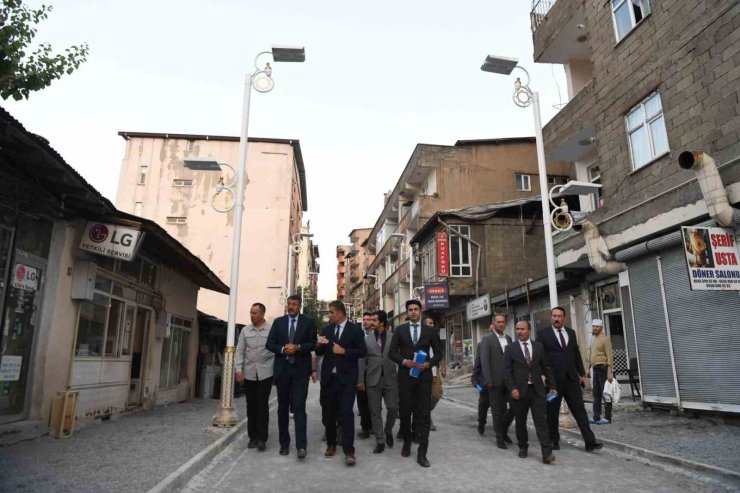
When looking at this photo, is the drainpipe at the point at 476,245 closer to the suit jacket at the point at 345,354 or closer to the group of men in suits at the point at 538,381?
the group of men in suits at the point at 538,381

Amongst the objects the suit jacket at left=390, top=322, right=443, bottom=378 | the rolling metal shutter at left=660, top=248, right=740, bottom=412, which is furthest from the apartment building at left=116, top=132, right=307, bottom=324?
the suit jacket at left=390, top=322, right=443, bottom=378

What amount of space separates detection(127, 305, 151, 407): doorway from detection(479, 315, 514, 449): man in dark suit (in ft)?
27.3

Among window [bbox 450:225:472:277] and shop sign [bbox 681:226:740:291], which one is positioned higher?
window [bbox 450:225:472:277]

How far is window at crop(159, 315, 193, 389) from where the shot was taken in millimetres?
14508

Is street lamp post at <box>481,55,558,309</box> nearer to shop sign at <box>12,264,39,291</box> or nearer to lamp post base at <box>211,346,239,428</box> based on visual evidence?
lamp post base at <box>211,346,239,428</box>

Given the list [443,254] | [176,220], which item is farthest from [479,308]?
[176,220]

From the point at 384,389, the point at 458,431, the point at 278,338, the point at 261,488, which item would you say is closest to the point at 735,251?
the point at 458,431

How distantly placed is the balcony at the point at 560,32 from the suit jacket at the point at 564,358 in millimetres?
11812

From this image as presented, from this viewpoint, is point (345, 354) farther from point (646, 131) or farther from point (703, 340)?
point (646, 131)

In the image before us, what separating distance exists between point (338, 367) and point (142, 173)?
33.6 m

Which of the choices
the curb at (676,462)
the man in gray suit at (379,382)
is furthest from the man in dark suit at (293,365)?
the curb at (676,462)

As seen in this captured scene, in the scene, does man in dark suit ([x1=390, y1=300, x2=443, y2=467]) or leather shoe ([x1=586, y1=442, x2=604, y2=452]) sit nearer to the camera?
man in dark suit ([x1=390, y1=300, x2=443, y2=467])

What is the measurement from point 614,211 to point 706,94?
367 cm

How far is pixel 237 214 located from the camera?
10250mm
